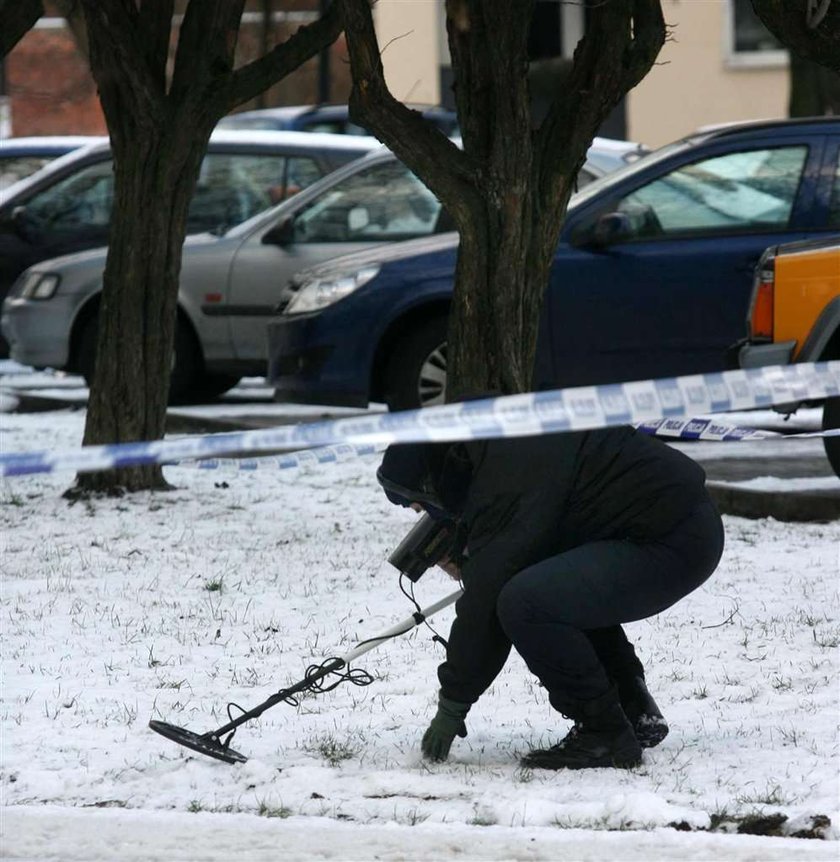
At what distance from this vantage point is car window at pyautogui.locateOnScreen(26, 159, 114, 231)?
43.7 feet

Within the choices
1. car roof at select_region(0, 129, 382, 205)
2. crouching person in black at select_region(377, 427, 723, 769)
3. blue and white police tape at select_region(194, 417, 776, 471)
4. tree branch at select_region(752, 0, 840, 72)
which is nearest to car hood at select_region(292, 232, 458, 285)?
car roof at select_region(0, 129, 382, 205)

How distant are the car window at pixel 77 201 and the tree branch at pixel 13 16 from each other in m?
4.46

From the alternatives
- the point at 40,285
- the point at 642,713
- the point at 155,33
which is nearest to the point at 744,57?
the point at 40,285

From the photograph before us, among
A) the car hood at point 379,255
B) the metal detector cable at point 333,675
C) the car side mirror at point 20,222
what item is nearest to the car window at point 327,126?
the car side mirror at point 20,222

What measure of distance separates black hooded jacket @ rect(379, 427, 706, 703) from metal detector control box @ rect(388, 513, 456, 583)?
0.47 feet

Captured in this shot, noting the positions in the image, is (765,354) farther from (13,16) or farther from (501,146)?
(13,16)

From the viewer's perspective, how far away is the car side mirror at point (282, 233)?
38.9ft

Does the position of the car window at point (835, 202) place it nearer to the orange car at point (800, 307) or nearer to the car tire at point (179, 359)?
the orange car at point (800, 307)

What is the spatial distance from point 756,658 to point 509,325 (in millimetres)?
2276

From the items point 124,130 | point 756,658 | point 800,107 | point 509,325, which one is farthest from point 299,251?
point 800,107

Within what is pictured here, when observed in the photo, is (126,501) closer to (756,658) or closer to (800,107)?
(756,658)

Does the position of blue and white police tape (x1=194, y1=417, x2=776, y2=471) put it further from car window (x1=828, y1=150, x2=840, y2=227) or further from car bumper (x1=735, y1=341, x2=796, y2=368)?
car window (x1=828, y1=150, x2=840, y2=227)

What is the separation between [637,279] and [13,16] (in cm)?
339

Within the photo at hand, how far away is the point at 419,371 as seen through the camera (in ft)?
33.4
